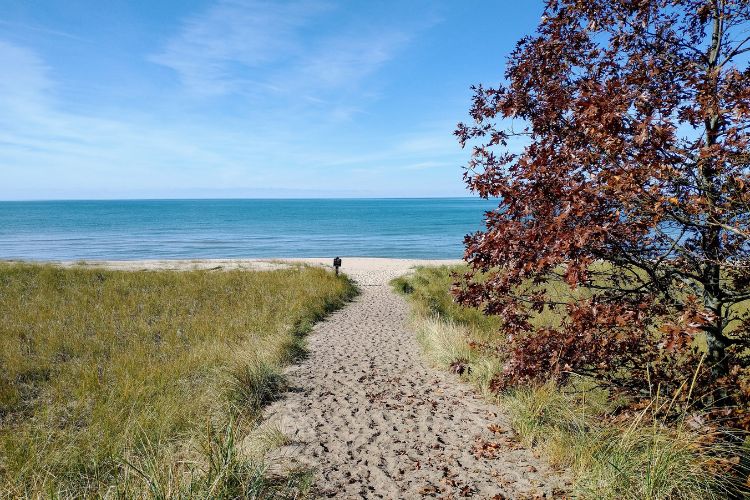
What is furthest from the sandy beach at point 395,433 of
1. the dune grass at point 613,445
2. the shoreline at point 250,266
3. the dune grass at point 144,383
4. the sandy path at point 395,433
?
the shoreline at point 250,266

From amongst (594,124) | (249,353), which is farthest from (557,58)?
(249,353)

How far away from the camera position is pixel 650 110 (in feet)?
12.2

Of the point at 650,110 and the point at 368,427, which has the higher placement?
Result: the point at 650,110

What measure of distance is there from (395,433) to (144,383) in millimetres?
4580

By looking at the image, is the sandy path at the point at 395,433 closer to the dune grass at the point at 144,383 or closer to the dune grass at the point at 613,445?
the dune grass at the point at 613,445

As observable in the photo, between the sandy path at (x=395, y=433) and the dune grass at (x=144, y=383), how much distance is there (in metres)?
0.53

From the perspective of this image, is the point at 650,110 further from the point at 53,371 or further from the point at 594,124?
the point at 53,371

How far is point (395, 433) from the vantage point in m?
6.13

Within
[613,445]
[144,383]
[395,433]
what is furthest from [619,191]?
[144,383]

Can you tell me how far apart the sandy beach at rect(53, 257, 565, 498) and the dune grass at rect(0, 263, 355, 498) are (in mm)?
522

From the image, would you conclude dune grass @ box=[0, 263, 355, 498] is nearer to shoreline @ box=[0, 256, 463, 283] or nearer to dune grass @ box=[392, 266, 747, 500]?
dune grass @ box=[392, 266, 747, 500]

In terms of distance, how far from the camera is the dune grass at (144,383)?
14.5ft

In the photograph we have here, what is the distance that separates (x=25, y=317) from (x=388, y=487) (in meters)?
12.6

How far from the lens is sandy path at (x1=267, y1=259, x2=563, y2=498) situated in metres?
4.86
